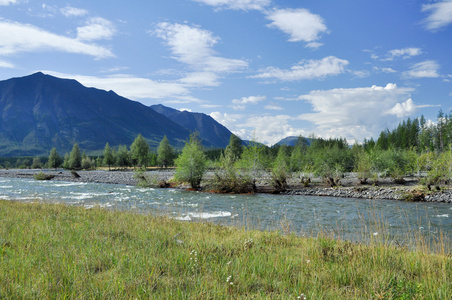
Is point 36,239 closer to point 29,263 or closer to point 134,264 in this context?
point 29,263

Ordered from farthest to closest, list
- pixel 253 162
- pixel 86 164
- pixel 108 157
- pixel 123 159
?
pixel 86 164, pixel 123 159, pixel 108 157, pixel 253 162

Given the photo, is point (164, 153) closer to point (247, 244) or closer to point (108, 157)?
point (108, 157)

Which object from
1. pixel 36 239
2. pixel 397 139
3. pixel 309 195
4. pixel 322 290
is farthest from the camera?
pixel 397 139

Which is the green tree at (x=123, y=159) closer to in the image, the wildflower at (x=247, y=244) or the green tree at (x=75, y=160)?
the green tree at (x=75, y=160)

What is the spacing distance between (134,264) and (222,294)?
2.33m

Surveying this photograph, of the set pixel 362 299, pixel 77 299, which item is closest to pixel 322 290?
pixel 362 299

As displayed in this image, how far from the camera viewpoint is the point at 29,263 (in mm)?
6152

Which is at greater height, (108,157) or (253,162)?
(108,157)

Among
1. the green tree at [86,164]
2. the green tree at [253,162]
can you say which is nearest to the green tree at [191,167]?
the green tree at [253,162]

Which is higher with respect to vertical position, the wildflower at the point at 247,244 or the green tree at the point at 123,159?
the green tree at the point at 123,159

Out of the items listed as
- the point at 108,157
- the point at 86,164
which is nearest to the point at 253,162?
the point at 108,157

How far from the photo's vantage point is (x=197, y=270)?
250 inches

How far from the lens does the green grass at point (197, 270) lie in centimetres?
499

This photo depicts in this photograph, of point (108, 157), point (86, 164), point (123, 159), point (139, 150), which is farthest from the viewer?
point (86, 164)
